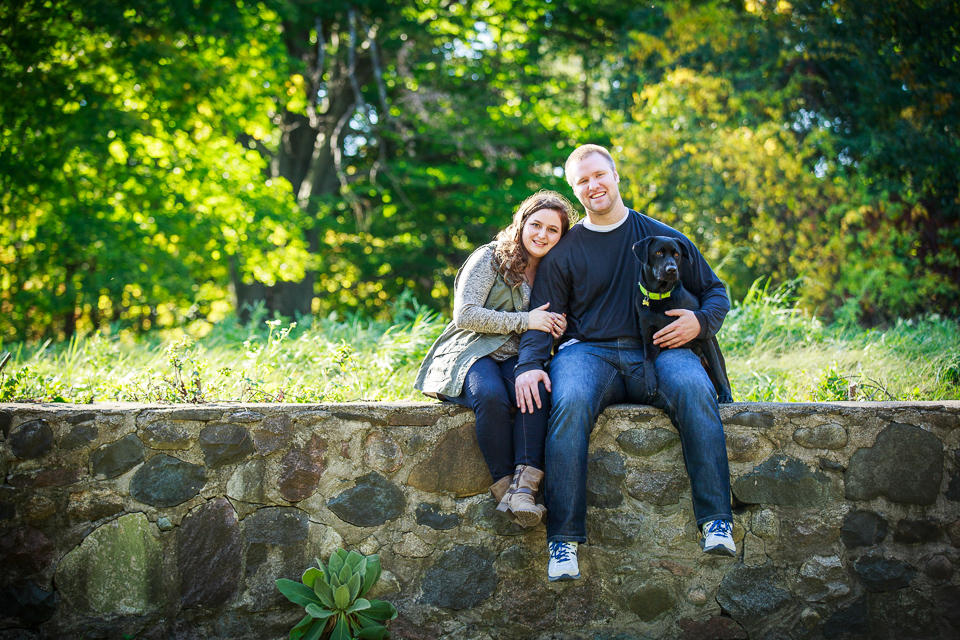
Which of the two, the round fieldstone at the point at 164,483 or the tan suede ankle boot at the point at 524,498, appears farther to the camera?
the round fieldstone at the point at 164,483

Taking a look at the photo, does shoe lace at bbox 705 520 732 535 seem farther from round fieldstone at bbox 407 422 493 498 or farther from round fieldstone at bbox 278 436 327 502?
round fieldstone at bbox 278 436 327 502

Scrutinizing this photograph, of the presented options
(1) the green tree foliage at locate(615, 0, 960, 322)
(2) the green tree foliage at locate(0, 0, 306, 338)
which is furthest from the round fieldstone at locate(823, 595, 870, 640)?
(2) the green tree foliage at locate(0, 0, 306, 338)

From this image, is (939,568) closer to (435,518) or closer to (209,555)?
(435,518)

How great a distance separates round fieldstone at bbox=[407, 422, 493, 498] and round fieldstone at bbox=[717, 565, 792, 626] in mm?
1062

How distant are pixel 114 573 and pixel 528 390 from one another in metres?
1.86

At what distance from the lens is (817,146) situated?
723cm

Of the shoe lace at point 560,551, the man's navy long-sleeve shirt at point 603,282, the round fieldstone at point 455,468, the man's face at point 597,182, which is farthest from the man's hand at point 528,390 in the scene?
the man's face at point 597,182

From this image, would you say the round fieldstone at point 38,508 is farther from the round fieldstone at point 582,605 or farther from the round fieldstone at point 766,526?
the round fieldstone at point 766,526

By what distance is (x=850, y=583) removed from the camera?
2682 mm

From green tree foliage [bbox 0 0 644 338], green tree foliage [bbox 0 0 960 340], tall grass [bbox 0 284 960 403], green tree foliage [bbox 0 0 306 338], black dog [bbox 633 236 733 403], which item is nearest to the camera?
black dog [bbox 633 236 733 403]

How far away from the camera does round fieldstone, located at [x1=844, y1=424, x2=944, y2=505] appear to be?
269 cm

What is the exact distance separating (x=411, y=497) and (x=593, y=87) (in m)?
13.5

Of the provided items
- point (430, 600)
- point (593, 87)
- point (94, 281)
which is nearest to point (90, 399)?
point (430, 600)

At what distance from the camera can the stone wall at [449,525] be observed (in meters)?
2.68
